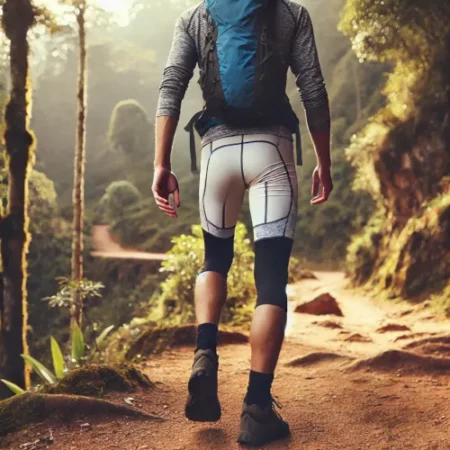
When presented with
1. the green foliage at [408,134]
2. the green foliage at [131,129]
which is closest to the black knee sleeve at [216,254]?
the green foliage at [408,134]

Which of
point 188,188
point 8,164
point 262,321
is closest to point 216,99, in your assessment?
point 262,321

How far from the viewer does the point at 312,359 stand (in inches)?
165

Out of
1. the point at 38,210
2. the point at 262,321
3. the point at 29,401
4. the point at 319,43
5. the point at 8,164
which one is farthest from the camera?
the point at 319,43

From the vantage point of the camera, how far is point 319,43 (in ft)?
98.6

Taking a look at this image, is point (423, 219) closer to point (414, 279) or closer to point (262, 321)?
point (414, 279)

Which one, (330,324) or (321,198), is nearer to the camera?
(321,198)

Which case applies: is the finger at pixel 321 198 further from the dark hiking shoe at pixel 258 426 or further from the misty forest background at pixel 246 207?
the misty forest background at pixel 246 207

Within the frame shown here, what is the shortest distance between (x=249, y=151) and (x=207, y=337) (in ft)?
2.67

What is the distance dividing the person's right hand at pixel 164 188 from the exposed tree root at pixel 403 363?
2.13 metres

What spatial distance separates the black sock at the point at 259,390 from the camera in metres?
2.09

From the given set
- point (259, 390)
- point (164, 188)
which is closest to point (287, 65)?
point (164, 188)

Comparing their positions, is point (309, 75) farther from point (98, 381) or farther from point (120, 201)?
point (120, 201)

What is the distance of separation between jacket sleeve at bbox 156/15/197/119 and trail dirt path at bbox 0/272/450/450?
1.41 meters

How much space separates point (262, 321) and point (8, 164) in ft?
18.2
